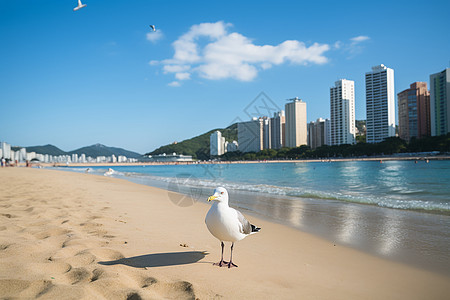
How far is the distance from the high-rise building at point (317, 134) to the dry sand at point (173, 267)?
139473 millimetres

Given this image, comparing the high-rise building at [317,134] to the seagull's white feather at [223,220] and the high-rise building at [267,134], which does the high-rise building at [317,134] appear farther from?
the seagull's white feather at [223,220]

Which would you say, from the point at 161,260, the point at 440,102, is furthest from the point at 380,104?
the point at 161,260

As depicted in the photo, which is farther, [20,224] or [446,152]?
[446,152]

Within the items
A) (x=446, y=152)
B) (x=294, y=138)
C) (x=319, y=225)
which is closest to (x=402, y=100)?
(x=446, y=152)

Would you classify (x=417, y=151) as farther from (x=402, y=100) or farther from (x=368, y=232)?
(x=368, y=232)

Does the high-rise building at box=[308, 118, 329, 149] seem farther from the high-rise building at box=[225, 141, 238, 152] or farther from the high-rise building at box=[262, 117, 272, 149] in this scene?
the high-rise building at box=[225, 141, 238, 152]

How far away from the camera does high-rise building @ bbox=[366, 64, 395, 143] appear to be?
109812mm

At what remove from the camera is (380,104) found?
11238 centimetres

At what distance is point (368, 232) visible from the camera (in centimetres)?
574

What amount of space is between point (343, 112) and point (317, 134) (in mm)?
23947

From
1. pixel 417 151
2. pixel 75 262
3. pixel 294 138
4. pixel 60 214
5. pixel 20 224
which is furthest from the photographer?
pixel 294 138

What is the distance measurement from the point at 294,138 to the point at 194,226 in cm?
13105

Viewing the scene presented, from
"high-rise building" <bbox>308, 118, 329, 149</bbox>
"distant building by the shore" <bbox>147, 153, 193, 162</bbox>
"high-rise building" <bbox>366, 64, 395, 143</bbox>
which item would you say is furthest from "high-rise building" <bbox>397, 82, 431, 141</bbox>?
"distant building by the shore" <bbox>147, 153, 193, 162</bbox>

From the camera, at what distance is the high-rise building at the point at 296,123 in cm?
11743
